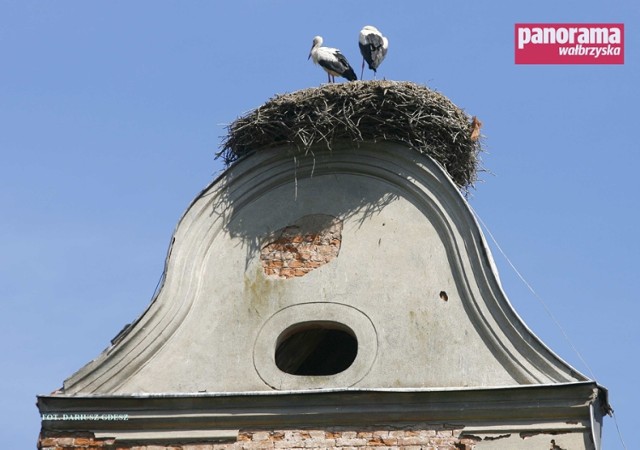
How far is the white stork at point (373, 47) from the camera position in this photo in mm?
17203

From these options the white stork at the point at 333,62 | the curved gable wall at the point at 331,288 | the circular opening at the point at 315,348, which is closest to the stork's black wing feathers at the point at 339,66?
the white stork at the point at 333,62

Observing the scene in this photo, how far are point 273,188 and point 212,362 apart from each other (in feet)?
5.37

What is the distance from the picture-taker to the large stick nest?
1384 centimetres

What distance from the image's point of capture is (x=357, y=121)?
13789 mm

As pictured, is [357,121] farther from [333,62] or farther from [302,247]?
[333,62]

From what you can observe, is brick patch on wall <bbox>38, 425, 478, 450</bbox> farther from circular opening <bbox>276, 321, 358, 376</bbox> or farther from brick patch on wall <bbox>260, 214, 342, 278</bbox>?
brick patch on wall <bbox>260, 214, 342, 278</bbox>

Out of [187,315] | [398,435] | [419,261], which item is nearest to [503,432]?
[398,435]

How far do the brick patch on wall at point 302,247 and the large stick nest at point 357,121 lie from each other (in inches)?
25.5

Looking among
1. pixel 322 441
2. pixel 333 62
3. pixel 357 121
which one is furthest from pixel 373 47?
pixel 322 441

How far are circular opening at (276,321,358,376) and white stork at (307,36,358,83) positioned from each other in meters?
3.26

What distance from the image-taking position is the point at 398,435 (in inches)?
491

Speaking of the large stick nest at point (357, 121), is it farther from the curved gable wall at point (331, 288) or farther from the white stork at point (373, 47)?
the white stork at point (373, 47)

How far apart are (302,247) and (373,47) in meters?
4.24

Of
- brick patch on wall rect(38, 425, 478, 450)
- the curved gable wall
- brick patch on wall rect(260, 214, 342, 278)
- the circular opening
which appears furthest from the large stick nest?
brick patch on wall rect(38, 425, 478, 450)
